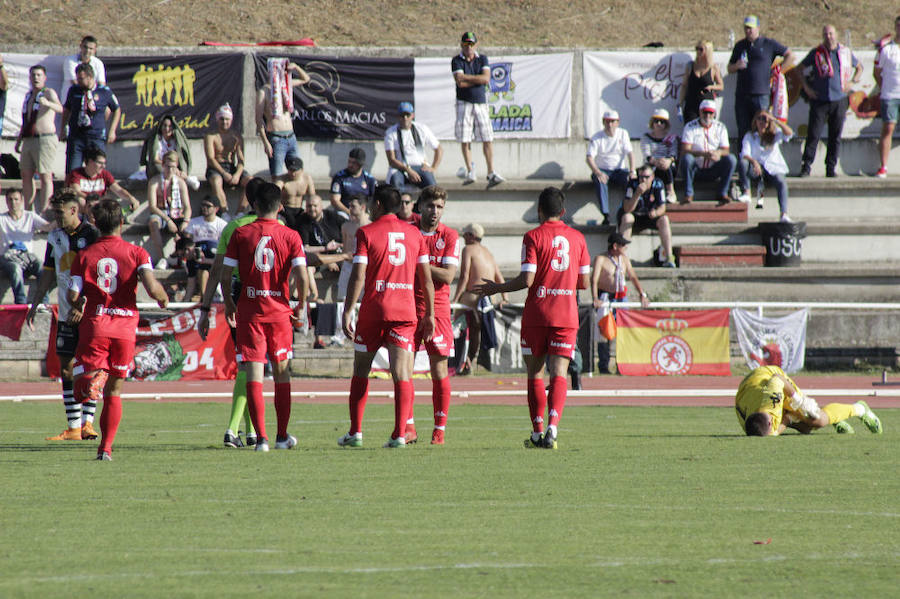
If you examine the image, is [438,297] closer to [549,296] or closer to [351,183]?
[549,296]

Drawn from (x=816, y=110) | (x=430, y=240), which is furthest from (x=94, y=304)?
(x=816, y=110)

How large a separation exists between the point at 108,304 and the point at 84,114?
13913 millimetres

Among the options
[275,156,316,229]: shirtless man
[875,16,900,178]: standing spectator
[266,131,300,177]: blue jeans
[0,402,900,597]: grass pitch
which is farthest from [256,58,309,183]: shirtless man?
[0,402,900,597]: grass pitch

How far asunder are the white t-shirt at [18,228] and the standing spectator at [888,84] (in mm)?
16884

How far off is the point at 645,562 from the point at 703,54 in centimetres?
2032

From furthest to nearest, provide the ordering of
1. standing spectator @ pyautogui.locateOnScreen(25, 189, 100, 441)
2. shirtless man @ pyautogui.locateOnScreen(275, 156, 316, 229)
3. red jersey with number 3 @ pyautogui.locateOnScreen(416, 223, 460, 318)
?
shirtless man @ pyautogui.locateOnScreen(275, 156, 316, 229) → standing spectator @ pyautogui.locateOnScreen(25, 189, 100, 441) → red jersey with number 3 @ pyautogui.locateOnScreen(416, 223, 460, 318)

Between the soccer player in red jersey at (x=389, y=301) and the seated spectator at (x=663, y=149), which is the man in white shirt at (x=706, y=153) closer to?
the seated spectator at (x=663, y=149)

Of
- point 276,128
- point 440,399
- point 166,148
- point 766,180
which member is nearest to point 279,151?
point 276,128

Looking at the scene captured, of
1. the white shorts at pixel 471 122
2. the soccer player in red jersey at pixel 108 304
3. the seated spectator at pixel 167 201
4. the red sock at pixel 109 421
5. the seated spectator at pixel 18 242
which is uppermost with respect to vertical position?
the white shorts at pixel 471 122

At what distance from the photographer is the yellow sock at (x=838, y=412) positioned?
36.7 ft

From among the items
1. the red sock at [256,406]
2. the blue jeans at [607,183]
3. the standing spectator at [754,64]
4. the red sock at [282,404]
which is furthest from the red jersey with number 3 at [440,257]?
the standing spectator at [754,64]

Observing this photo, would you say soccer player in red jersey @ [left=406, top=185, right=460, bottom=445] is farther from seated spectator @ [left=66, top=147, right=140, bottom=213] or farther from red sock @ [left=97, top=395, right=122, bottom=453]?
seated spectator @ [left=66, top=147, right=140, bottom=213]

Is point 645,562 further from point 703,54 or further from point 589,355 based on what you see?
point 703,54

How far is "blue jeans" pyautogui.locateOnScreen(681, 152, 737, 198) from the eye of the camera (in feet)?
76.8
